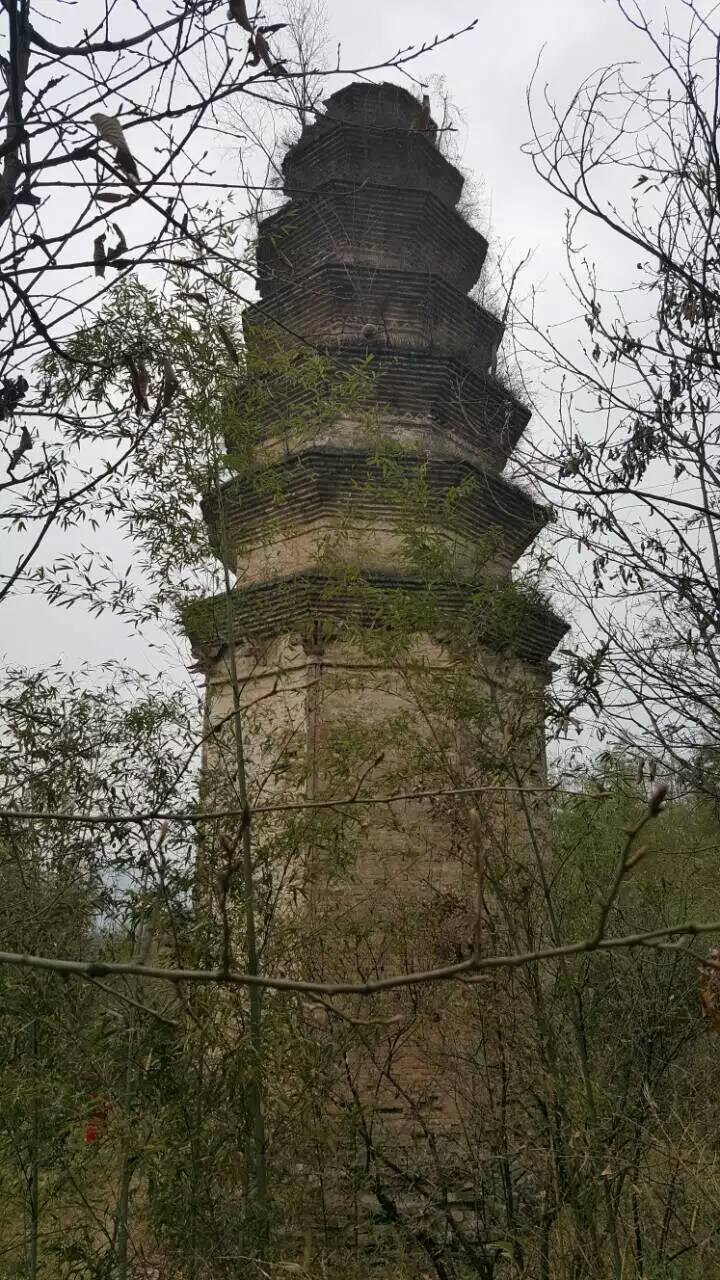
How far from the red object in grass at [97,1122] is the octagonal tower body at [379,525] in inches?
47.9

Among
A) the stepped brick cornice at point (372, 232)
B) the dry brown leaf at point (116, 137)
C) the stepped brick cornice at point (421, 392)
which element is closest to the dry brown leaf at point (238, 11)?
the dry brown leaf at point (116, 137)

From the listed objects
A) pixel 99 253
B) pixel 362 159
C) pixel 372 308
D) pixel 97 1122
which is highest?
pixel 362 159

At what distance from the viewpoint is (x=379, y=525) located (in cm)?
805

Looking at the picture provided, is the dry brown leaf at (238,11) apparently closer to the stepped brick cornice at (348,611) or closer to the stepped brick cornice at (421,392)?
the stepped brick cornice at (348,611)

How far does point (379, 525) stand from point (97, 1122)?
503cm

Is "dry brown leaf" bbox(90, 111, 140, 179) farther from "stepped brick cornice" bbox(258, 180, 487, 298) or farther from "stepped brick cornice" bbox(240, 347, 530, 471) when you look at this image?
"stepped brick cornice" bbox(258, 180, 487, 298)

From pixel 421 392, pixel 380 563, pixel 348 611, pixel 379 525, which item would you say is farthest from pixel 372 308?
pixel 348 611

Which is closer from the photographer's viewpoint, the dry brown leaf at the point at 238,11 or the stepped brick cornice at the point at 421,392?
the dry brown leaf at the point at 238,11

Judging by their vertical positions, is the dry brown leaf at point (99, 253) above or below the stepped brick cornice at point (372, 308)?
→ below

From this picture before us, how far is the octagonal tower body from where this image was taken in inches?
213

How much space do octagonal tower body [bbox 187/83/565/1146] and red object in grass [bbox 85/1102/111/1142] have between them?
3.99 feet

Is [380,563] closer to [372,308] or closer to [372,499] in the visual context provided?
[372,499]

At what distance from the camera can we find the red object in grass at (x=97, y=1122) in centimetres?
388

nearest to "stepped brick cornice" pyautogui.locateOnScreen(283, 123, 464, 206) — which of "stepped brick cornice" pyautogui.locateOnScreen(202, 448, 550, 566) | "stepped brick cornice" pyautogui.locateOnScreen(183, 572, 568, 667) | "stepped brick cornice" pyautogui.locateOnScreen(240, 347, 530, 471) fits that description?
"stepped brick cornice" pyautogui.locateOnScreen(240, 347, 530, 471)
